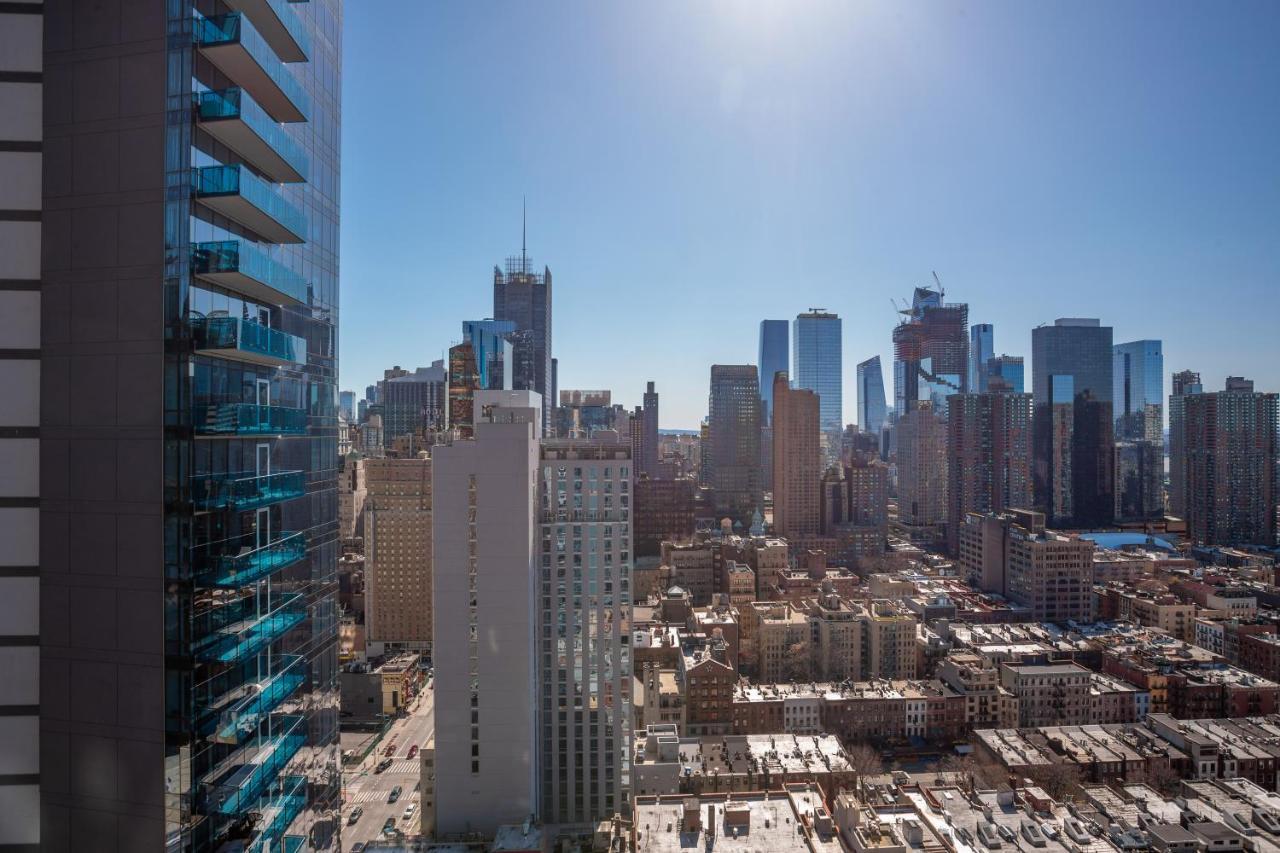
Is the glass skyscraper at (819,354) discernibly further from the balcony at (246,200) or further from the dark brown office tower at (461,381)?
the balcony at (246,200)

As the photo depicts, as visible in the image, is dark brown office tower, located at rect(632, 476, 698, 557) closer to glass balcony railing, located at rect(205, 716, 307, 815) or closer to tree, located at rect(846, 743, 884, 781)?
tree, located at rect(846, 743, 884, 781)

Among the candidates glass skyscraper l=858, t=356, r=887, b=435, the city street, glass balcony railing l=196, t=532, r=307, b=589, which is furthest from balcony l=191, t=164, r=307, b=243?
glass skyscraper l=858, t=356, r=887, b=435

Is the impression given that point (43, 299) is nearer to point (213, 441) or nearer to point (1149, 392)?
point (213, 441)

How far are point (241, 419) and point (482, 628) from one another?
13058 millimetres

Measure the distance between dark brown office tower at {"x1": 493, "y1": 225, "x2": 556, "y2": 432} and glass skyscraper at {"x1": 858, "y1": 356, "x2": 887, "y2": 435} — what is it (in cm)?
7249

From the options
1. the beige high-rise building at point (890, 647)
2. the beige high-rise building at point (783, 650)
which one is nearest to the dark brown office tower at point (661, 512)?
the beige high-rise building at point (783, 650)

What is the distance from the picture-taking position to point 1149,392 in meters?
94.4

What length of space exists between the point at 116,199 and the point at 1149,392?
376 feet

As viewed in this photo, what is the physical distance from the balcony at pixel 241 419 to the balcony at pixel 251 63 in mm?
2210

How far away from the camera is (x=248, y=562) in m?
4.67

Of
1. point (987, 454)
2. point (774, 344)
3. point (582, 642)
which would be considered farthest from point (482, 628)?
point (774, 344)

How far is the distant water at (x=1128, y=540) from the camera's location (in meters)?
53.8

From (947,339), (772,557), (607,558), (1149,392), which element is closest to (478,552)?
(607,558)

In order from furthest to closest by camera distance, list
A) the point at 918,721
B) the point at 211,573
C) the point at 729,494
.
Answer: the point at 729,494, the point at 918,721, the point at 211,573
